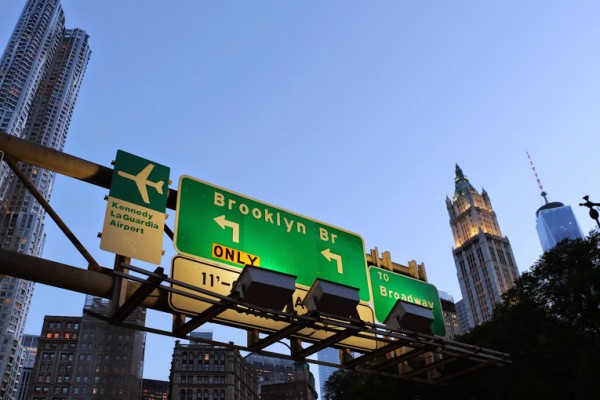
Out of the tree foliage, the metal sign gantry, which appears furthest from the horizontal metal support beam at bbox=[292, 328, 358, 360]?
the tree foliage

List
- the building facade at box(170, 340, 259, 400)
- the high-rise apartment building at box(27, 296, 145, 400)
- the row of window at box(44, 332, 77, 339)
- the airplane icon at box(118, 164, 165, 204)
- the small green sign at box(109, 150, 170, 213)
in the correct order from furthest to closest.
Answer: the row of window at box(44, 332, 77, 339) < the building facade at box(170, 340, 259, 400) < the high-rise apartment building at box(27, 296, 145, 400) < the airplane icon at box(118, 164, 165, 204) < the small green sign at box(109, 150, 170, 213)

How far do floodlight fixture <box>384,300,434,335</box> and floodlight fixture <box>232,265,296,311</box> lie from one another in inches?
115

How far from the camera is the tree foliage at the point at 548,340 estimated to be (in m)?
19.4

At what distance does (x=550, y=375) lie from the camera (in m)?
20.0

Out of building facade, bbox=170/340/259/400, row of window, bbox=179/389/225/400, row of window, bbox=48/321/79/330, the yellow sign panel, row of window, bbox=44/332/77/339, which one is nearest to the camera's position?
the yellow sign panel

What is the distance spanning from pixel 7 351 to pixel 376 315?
151m

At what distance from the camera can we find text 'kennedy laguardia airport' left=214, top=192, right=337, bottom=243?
1007 centimetres

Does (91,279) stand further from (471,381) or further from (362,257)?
(471,381)

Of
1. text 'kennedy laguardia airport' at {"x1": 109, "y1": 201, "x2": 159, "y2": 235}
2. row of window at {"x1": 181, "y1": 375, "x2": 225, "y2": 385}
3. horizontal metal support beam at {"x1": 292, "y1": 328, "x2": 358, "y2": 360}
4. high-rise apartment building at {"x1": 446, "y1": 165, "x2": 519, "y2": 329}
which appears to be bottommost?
horizontal metal support beam at {"x1": 292, "y1": 328, "x2": 358, "y2": 360}

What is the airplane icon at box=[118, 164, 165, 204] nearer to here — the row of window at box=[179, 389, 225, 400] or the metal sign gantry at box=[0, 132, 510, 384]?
the metal sign gantry at box=[0, 132, 510, 384]

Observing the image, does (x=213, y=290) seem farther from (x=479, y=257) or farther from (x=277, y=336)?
(x=479, y=257)

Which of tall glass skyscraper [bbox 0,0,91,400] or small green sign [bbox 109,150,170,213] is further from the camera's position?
tall glass skyscraper [bbox 0,0,91,400]

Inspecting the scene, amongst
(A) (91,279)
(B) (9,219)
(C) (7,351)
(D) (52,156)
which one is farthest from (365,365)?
(B) (9,219)

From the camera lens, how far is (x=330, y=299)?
921cm
